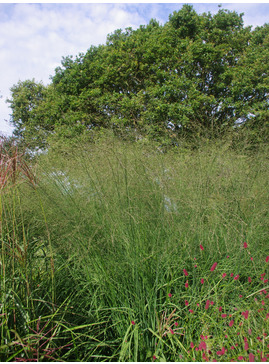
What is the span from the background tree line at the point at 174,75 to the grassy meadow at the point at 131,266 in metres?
5.15

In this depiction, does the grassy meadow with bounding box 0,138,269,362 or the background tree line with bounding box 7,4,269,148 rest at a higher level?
the background tree line with bounding box 7,4,269,148

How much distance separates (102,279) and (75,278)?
0.87 ft

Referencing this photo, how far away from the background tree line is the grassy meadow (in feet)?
16.9

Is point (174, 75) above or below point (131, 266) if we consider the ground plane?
above

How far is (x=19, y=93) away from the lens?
49.3 ft

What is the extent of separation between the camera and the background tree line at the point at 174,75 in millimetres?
7281

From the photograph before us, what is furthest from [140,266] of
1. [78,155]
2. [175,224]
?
[78,155]

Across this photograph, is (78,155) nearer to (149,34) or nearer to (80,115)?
(80,115)

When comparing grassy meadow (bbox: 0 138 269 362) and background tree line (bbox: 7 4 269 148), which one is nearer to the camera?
grassy meadow (bbox: 0 138 269 362)

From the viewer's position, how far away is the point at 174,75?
291 inches

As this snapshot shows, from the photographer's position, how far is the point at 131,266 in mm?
1535

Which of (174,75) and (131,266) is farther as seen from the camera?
(174,75)

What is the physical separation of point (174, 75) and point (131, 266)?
702 cm

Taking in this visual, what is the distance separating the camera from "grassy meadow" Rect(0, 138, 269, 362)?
1.25 m
